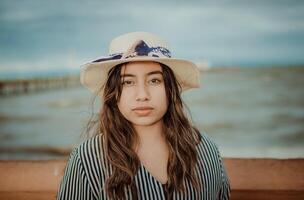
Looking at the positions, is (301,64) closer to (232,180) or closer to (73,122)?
(73,122)

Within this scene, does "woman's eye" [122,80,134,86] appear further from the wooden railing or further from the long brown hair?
the wooden railing

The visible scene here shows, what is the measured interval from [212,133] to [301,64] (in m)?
1.90

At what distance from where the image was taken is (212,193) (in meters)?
1.15

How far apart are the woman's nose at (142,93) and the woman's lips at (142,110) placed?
0.08 ft

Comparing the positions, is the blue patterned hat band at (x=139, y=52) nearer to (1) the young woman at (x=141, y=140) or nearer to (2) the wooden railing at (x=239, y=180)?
(1) the young woman at (x=141, y=140)

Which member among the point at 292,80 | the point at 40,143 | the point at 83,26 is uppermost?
the point at 83,26

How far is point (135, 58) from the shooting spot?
1043mm

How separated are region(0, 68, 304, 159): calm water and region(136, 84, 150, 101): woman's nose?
11.9 feet

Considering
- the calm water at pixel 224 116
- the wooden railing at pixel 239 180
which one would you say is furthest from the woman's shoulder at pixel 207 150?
the calm water at pixel 224 116

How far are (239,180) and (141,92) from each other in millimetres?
413

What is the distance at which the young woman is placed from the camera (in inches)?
41.4

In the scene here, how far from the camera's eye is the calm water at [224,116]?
5078 millimetres

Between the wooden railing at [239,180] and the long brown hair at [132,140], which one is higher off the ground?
the long brown hair at [132,140]

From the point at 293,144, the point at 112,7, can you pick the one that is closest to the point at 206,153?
the point at 112,7
